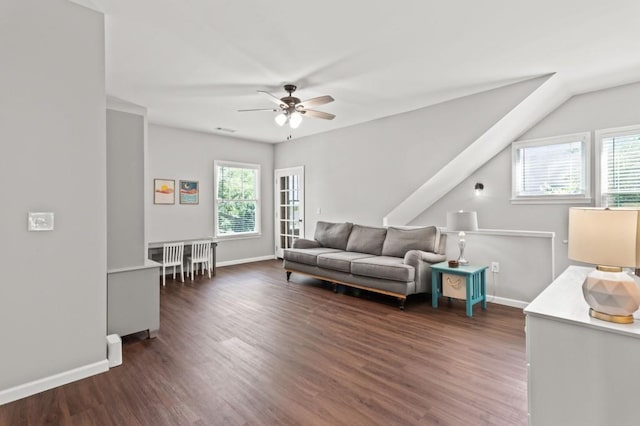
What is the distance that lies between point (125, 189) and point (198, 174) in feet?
11.3

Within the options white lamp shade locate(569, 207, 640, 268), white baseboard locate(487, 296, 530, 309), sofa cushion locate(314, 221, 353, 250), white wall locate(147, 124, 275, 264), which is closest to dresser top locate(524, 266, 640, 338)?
white lamp shade locate(569, 207, 640, 268)

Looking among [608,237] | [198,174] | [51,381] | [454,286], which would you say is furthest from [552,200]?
[198,174]

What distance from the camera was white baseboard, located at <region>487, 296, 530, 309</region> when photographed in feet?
13.0

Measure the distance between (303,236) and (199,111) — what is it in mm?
3334

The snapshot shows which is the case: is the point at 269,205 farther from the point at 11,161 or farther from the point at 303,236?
the point at 11,161

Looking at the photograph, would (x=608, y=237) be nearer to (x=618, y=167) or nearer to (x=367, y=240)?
(x=618, y=167)

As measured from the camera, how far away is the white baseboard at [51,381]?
82.0 inches

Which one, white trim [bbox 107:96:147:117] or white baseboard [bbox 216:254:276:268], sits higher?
white trim [bbox 107:96:147:117]

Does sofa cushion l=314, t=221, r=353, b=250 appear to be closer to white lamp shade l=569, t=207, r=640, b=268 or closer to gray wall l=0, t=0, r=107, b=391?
gray wall l=0, t=0, r=107, b=391

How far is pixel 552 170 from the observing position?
4043 mm

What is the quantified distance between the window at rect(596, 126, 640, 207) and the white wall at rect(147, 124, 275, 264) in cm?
596

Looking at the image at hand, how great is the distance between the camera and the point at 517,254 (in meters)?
4.01

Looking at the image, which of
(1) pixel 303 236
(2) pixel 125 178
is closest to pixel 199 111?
(2) pixel 125 178

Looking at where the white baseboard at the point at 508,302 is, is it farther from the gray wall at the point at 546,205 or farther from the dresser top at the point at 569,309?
the dresser top at the point at 569,309
